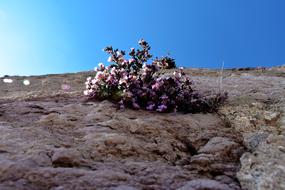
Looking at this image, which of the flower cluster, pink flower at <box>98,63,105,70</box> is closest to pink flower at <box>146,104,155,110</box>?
the flower cluster

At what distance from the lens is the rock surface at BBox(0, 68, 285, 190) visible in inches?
149

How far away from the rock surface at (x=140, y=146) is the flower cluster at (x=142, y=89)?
10.3 inches

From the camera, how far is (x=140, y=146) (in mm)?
4648

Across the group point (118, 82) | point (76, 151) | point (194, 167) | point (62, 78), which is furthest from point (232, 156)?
point (62, 78)

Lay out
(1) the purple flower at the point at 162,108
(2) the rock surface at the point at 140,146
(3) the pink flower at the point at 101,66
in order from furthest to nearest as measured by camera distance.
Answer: (3) the pink flower at the point at 101,66
(1) the purple flower at the point at 162,108
(2) the rock surface at the point at 140,146

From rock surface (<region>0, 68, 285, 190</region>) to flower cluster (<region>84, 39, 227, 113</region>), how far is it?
0.86 feet

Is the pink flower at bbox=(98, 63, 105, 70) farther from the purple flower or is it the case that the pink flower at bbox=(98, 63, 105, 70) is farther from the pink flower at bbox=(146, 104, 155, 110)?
the purple flower

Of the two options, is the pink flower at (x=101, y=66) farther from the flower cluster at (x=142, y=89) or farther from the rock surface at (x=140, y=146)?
the rock surface at (x=140, y=146)


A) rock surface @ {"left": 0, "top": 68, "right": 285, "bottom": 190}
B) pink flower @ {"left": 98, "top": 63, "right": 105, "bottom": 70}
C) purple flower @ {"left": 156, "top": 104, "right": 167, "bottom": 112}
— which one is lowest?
rock surface @ {"left": 0, "top": 68, "right": 285, "bottom": 190}

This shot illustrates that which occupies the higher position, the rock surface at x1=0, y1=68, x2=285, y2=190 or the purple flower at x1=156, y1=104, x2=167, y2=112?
the purple flower at x1=156, y1=104, x2=167, y2=112

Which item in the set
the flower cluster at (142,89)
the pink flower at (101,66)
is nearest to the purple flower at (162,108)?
the flower cluster at (142,89)

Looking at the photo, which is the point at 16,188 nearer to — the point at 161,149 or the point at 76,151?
the point at 76,151

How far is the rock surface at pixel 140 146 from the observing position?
3.79m

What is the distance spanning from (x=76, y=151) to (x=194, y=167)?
3.96 ft
